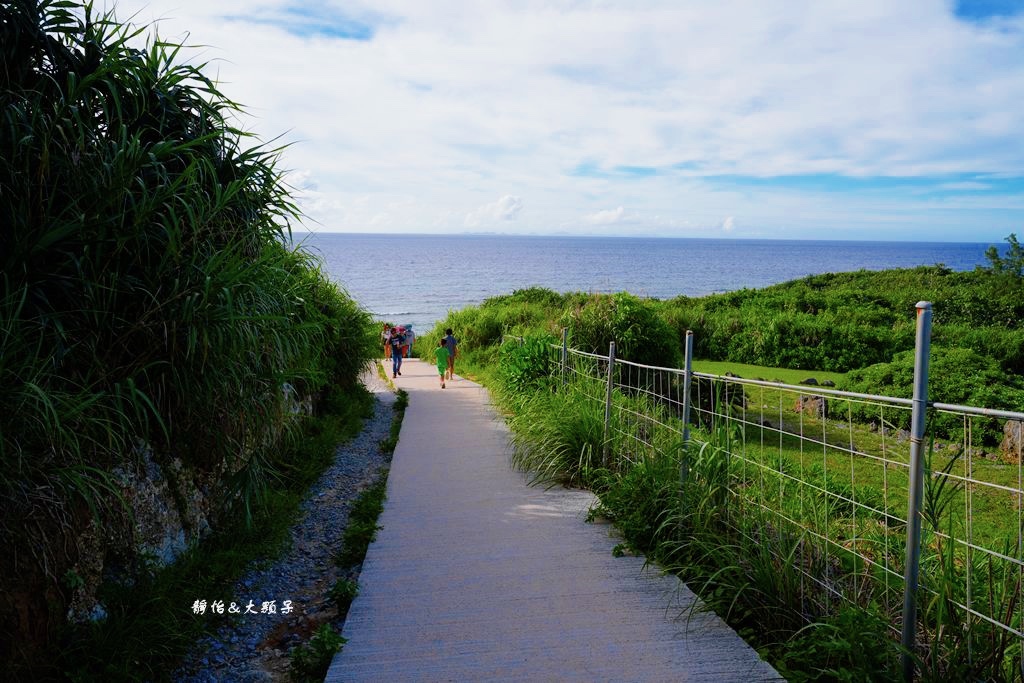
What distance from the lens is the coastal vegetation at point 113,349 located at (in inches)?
118

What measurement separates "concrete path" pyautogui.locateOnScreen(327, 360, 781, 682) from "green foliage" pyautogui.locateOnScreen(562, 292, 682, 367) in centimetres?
609

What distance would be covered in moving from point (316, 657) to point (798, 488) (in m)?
2.72

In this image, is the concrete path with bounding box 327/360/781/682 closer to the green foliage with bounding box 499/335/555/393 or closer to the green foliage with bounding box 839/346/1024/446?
the green foliage with bounding box 499/335/555/393

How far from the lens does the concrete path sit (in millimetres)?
3266

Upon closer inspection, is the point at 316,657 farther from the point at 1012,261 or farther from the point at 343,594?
the point at 1012,261

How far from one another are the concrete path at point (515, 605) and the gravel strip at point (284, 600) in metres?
0.34

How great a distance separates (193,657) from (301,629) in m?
0.63

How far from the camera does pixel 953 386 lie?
37.4 feet

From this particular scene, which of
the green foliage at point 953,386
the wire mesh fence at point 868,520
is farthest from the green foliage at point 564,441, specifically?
the green foliage at point 953,386

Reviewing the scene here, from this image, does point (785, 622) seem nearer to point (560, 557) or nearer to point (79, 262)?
point (560, 557)

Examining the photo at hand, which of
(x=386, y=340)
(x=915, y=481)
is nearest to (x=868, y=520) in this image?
(x=915, y=481)

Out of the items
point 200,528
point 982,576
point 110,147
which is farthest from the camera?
point 200,528

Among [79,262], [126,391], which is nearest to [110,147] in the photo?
[79,262]

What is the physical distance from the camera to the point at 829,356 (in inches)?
714
